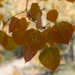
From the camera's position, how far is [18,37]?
1.20ft

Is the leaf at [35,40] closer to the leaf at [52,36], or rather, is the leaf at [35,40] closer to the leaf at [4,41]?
the leaf at [52,36]

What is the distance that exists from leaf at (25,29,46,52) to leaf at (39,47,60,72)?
0.04m

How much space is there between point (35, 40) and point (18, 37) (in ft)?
0.41

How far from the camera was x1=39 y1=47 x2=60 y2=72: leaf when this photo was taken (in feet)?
0.88

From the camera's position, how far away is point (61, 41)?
11.0 inches

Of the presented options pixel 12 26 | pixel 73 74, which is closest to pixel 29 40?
pixel 12 26

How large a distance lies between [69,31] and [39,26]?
3.1 inches

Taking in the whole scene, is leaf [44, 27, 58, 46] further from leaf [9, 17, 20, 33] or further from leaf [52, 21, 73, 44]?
leaf [9, 17, 20, 33]

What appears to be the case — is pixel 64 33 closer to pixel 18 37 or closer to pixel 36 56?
pixel 18 37

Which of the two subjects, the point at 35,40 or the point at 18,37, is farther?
the point at 18,37

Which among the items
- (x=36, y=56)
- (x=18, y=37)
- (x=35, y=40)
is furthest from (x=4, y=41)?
(x=36, y=56)

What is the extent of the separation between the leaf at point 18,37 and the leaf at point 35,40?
10 centimetres

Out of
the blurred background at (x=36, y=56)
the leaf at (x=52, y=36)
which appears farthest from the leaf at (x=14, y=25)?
the blurred background at (x=36, y=56)

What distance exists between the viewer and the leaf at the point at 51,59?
267mm
